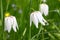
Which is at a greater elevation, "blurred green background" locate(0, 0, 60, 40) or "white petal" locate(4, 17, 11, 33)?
"white petal" locate(4, 17, 11, 33)

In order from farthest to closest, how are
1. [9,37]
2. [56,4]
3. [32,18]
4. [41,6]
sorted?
1. [56,4]
2. [9,37]
3. [41,6]
4. [32,18]

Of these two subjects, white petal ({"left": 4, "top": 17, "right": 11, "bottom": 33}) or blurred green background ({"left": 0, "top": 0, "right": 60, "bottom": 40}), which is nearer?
white petal ({"left": 4, "top": 17, "right": 11, "bottom": 33})

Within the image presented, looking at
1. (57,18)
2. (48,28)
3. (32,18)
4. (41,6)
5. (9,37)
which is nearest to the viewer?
(32,18)

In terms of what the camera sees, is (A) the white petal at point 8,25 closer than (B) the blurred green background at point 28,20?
Yes

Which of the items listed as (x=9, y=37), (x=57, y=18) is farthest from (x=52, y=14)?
(x=9, y=37)

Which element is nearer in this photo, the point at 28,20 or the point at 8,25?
the point at 8,25

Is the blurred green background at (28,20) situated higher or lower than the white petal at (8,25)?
lower

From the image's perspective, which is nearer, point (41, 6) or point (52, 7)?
point (41, 6)

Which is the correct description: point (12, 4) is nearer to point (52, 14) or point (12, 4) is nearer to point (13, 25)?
point (52, 14)
